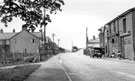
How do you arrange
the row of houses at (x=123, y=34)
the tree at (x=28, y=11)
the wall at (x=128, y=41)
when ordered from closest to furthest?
1. the tree at (x=28, y=11)
2. the row of houses at (x=123, y=34)
3. the wall at (x=128, y=41)

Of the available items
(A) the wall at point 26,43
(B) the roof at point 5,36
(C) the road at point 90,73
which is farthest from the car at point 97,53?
(B) the roof at point 5,36

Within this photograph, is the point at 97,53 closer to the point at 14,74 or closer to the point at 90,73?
the point at 90,73

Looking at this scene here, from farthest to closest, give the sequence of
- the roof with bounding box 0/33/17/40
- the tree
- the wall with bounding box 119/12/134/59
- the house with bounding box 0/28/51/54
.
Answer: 1. the roof with bounding box 0/33/17/40
2. the house with bounding box 0/28/51/54
3. the wall with bounding box 119/12/134/59
4. the tree

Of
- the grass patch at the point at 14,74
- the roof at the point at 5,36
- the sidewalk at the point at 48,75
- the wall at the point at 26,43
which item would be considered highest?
the roof at the point at 5,36

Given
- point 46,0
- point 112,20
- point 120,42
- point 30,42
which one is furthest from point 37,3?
point 30,42

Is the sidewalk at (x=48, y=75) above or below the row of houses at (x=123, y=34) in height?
below

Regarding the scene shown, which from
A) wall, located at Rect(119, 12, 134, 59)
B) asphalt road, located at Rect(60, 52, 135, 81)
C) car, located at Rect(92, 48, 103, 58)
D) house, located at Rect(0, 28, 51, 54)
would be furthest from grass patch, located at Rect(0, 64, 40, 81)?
house, located at Rect(0, 28, 51, 54)

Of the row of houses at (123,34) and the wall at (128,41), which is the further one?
the wall at (128,41)

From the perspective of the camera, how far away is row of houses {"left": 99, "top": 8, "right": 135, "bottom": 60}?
158 feet

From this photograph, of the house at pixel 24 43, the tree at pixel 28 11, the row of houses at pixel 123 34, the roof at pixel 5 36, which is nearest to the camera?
the tree at pixel 28 11

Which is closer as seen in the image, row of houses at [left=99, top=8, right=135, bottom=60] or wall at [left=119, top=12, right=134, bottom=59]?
row of houses at [left=99, top=8, right=135, bottom=60]

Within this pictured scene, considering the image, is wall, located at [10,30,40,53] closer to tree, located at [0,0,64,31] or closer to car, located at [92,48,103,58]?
car, located at [92,48,103,58]

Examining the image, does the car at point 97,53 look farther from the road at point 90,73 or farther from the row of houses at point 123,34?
the road at point 90,73

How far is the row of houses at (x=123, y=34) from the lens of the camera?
48.2m
